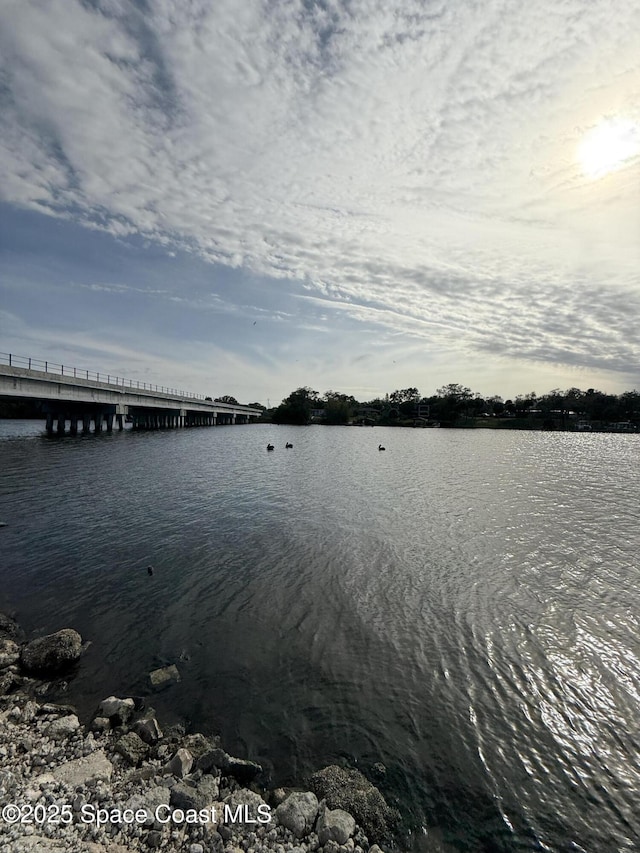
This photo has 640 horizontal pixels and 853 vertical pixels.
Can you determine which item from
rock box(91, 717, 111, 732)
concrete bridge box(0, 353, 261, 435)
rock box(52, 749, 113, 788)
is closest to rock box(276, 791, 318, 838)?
rock box(52, 749, 113, 788)

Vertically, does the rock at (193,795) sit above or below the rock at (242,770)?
above

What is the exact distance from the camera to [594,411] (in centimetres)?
19588

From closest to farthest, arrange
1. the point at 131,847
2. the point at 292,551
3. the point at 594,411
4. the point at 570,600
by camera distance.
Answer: the point at 131,847 < the point at 570,600 < the point at 292,551 < the point at 594,411

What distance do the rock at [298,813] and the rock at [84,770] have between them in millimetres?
2903

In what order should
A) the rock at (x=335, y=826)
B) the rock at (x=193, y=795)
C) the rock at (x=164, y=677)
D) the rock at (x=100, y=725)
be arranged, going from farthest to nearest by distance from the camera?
the rock at (x=164, y=677) → the rock at (x=100, y=725) → the rock at (x=193, y=795) → the rock at (x=335, y=826)

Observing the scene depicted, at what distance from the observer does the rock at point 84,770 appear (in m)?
6.30

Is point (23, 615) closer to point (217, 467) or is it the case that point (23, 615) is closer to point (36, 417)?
point (217, 467)

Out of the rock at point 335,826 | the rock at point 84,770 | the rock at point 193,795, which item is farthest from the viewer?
the rock at point 84,770

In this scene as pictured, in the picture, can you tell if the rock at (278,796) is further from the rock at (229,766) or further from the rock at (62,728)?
the rock at (62,728)

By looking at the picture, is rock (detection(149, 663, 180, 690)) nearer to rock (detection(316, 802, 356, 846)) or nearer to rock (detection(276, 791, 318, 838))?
rock (detection(276, 791, 318, 838))

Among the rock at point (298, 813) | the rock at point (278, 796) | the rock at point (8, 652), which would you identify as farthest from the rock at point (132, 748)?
the rock at point (8, 652)

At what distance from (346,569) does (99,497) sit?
62.8 ft

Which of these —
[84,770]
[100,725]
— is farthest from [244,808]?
[100,725]

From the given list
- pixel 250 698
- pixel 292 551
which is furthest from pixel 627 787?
pixel 292 551
